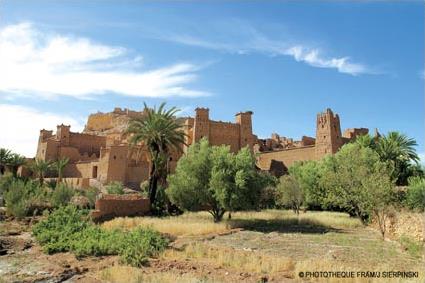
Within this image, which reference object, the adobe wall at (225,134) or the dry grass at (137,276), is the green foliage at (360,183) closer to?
the dry grass at (137,276)

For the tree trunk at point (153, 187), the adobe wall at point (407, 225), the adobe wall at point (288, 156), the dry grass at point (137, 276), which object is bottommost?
the dry grass at point (137, 276)

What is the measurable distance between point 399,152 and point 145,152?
24.8 m

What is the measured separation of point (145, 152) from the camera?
4481 cm

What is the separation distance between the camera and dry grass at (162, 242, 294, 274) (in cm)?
1273

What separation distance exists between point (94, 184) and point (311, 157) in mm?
24758

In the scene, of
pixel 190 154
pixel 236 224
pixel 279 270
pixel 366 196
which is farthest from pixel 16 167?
pixel 279 270

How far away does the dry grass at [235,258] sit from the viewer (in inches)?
501

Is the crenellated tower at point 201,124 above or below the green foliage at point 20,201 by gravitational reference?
above

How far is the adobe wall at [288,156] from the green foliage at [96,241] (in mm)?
35897

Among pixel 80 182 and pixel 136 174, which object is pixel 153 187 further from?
pixel 136 174

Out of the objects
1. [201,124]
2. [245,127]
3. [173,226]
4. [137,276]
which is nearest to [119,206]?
[173,226]

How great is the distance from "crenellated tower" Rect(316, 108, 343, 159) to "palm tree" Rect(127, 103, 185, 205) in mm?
24637

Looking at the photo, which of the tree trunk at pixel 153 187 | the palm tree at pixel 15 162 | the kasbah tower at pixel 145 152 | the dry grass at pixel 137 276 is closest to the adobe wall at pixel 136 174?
the kasbah tower at pixel 145 152

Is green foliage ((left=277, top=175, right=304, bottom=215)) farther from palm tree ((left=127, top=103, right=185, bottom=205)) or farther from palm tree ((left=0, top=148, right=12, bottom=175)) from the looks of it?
palm tree ((left=0, top=148, right=12, bottom=175))
